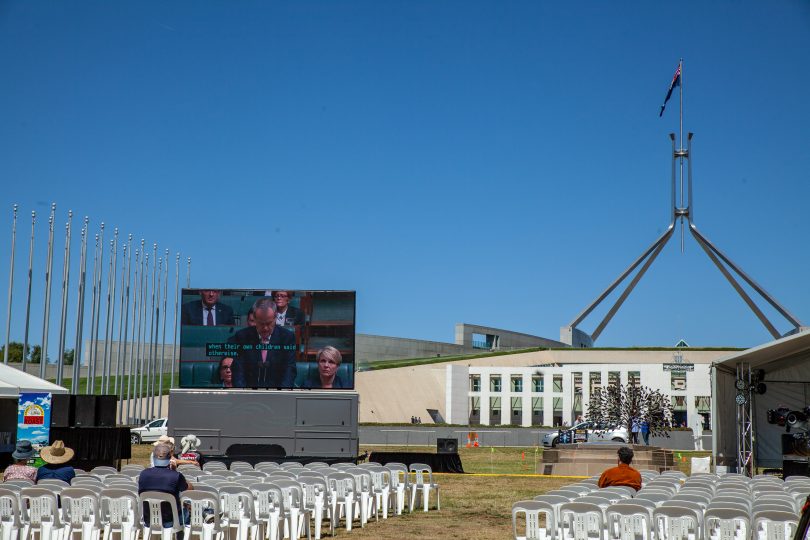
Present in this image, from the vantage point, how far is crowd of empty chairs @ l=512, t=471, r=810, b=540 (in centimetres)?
945

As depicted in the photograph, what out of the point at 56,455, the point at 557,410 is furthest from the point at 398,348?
the point at 56,455

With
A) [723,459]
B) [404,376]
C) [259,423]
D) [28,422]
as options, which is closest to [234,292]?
[259,423]

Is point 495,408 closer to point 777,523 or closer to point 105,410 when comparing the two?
point 105,410

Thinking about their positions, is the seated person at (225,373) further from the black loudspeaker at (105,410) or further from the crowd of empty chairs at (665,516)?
the crowd of empty chairs at (665,516)

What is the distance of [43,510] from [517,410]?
53.1 m

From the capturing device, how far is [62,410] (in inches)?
969

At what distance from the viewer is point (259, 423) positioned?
25.6 meters

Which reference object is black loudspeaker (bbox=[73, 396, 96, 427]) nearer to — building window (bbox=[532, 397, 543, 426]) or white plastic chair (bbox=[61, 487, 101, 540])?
white plastic chair (bbox=[61, 487, 101, 540])

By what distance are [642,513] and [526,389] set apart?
169 feet

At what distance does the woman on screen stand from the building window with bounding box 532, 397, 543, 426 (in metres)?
37.6

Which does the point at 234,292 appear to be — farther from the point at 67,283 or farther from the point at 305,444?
the point at 67,283

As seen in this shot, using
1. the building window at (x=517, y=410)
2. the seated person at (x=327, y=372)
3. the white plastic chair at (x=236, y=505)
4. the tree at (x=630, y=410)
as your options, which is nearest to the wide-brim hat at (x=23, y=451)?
the white plastic chair at (x=236, y=505)

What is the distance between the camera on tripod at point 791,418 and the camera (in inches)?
984

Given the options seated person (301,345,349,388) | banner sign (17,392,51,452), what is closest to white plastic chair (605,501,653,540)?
banner sign (17,392,51,452)
